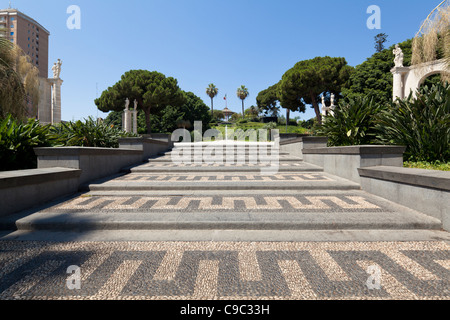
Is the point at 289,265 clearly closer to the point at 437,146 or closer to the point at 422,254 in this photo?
the point at 422,254

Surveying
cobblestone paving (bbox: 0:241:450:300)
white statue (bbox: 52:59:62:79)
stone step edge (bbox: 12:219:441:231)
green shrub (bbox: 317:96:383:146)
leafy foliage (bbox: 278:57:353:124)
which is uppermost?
leafy foliage (bbox: 278:57:353:124)

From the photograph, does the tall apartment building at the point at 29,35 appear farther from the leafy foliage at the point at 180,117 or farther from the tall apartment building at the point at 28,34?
the leafy foliage at the point at 180,117

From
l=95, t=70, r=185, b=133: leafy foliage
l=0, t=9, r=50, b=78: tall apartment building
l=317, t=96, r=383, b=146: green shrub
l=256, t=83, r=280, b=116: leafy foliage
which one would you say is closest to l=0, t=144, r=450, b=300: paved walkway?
l=317, t=96, r=383, b=146: green shrub

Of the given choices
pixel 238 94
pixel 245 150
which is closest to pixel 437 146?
pixel 245 150

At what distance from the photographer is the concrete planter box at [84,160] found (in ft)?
17.2

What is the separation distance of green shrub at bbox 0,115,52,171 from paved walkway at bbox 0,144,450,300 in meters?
1.83

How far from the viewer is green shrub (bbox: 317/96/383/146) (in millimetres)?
6656

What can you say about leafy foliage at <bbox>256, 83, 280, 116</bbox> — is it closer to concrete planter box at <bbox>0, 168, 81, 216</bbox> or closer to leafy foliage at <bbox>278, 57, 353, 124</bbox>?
leafy foliage at <bbox>278, 57, 353, 124</bbox>

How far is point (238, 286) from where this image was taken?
206cm

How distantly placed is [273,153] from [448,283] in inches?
347

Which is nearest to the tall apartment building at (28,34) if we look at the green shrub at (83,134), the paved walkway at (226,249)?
the green shrub at (83,134)

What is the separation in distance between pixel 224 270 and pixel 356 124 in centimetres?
630

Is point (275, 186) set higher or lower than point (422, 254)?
higher

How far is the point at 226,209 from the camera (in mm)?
3969
